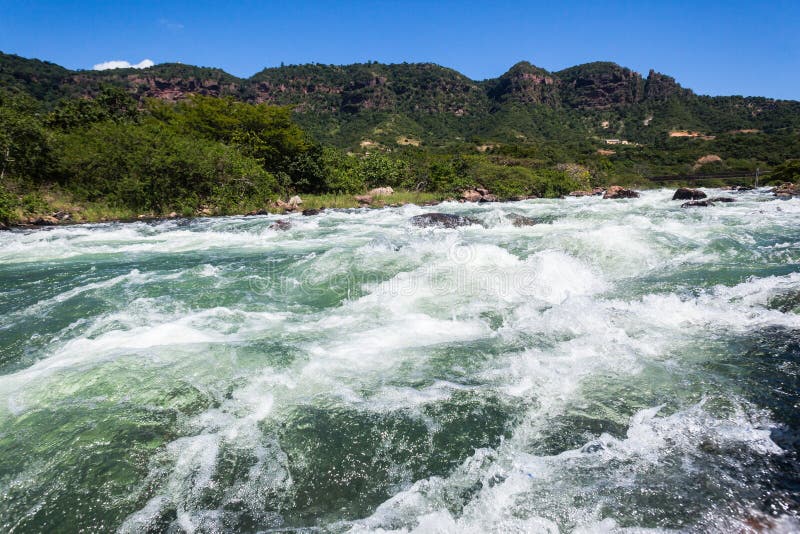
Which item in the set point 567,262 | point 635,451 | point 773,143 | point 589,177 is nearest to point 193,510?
point 635,451

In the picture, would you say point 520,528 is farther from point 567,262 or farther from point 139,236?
point 139,236

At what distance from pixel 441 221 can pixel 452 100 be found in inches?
4434

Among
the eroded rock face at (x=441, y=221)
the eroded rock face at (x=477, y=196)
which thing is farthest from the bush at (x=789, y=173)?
the eroded rock face at (x=441, y=221)

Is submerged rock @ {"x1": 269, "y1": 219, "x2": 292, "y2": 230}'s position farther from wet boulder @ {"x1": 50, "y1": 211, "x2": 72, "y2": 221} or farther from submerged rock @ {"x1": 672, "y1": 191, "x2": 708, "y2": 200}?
submerged rock @ {"x1": 672, "y1": 191, "x2": 708, "y2": 200}

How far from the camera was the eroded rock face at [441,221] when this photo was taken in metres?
13.0

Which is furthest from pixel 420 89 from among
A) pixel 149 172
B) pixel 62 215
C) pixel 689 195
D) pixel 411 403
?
pixel 411 403

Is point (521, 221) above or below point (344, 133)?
below

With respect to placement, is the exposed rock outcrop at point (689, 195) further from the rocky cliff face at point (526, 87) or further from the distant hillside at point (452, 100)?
the rocky cliff face at point (526, 87)

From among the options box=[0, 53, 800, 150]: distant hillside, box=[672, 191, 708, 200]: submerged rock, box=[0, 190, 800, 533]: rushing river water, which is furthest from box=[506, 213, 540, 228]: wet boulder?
box=[0, 53, 800, 150]: distant hillside

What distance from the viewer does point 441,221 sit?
43.3 feet

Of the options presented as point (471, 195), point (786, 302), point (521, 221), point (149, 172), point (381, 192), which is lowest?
point (786, 302)

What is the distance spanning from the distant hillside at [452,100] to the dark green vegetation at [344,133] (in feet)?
1.78

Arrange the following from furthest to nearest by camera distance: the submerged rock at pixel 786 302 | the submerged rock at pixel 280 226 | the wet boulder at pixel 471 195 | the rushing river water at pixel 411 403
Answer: the wet boulder at pixel 471 195 → the submerged rock at pixel 280 226 → the submerged rock at pixel 786 302 → the rushing river water at pixel 411 403

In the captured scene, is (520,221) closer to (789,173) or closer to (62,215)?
(62,215)
